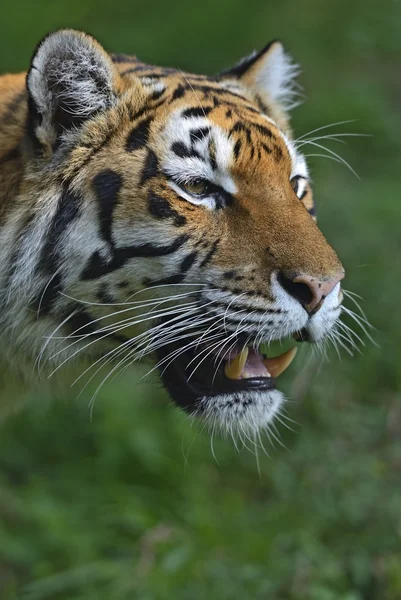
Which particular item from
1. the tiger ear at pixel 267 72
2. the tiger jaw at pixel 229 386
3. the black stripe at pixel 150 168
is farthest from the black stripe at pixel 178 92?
the tiger jaw at pixel 229 386

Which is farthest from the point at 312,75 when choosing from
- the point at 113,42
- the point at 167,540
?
the point at 167,540

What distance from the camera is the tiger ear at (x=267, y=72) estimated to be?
275 cm

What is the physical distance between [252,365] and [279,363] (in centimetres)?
8

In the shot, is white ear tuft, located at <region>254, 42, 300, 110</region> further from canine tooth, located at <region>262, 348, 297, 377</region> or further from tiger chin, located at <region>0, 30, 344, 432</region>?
canine tooth, located at <region>262, 348, 297, 377</region>

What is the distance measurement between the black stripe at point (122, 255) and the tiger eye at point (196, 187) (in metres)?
0.12

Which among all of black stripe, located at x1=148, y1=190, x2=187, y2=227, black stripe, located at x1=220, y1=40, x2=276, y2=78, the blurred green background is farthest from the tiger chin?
the blurred green background

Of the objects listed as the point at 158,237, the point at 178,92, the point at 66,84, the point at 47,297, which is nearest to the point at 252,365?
the point at 158,237

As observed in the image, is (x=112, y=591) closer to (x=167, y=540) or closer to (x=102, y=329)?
(x=167, y=540)

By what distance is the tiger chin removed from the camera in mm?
2145

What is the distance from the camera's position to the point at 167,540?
10.1 ft

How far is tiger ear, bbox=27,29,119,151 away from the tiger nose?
690 mm

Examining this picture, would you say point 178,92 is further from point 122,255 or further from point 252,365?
point 252,365

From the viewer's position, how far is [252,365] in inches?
92.4

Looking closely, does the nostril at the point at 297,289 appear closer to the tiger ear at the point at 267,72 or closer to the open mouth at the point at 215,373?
the open mouth at the point at 215,373
